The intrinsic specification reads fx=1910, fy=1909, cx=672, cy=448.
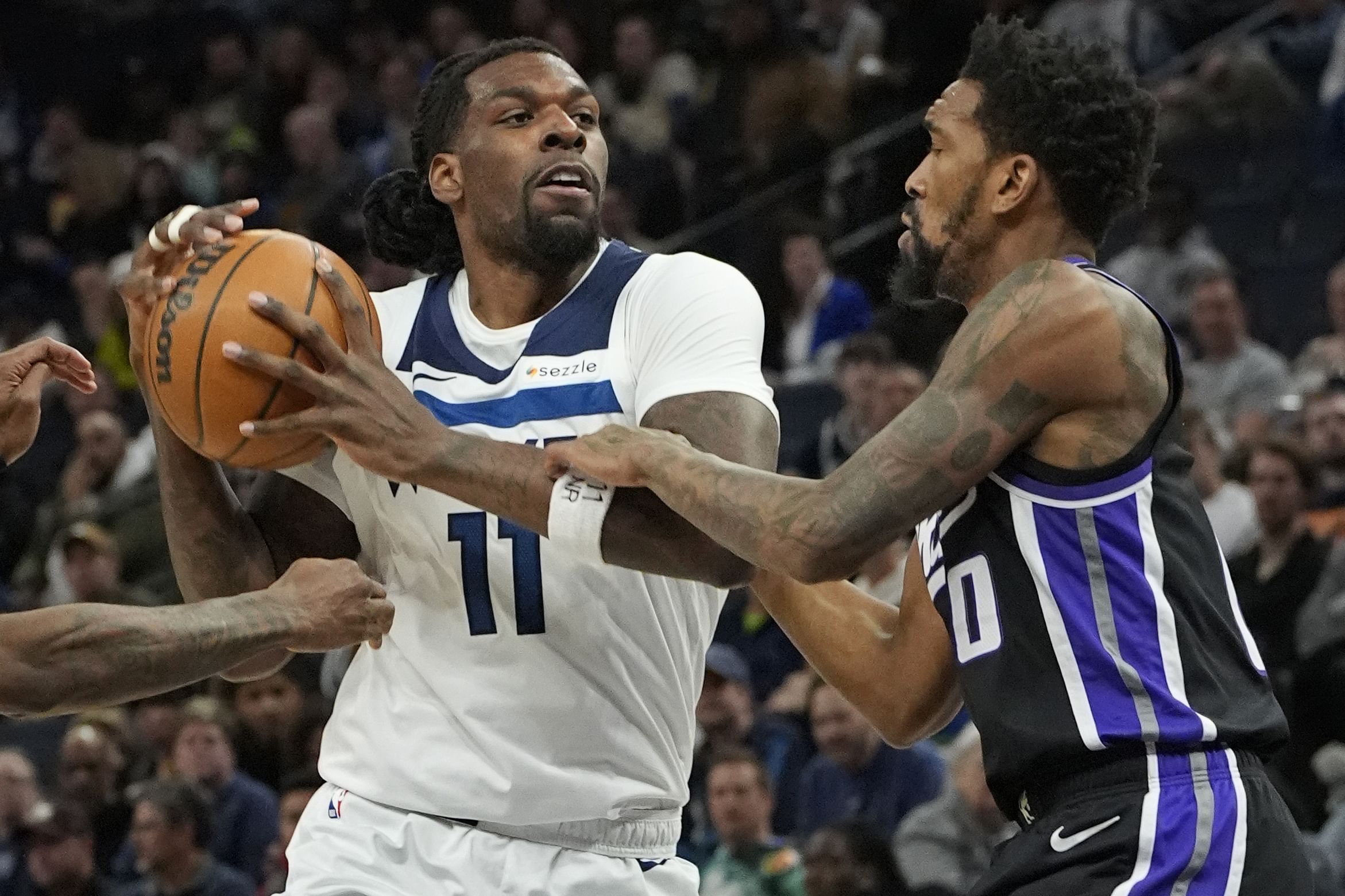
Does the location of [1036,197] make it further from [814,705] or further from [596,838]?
[814,705]

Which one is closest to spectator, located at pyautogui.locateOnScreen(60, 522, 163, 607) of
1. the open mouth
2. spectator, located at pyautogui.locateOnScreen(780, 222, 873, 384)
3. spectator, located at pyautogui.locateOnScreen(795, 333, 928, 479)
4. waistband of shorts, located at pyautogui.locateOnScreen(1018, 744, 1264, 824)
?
spectator, located at pyautogui.locateOnScreen(795, 333, 928, 479)

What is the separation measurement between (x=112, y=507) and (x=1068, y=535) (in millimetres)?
8603

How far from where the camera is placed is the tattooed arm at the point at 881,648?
3766mm

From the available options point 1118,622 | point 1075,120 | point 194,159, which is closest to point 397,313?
point 1075,120

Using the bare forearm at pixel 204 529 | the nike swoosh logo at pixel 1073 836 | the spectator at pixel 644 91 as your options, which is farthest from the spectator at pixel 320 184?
the nike swoosh logo at pixel 1073 836

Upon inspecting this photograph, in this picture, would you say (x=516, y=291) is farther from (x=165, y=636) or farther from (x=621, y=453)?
(x=165, y=636)

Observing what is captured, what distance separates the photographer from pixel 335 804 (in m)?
3.81

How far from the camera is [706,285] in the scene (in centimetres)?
380

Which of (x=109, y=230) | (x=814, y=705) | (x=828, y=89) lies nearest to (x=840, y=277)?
(x=828, y=89)

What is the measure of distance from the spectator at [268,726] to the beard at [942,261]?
532 centimetres

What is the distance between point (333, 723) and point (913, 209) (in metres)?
1.58

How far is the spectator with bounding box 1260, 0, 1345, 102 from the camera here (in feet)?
33.0

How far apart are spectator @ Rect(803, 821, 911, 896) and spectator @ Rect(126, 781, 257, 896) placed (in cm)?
239

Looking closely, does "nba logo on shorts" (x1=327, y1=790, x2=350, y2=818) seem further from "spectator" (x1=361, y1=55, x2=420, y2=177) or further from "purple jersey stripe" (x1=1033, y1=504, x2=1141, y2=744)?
"spectator" (x1=361, y1=55, x2=420, y2=177)
